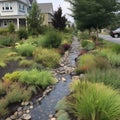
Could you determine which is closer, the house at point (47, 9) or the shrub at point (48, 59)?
the shrub at point (48, 59)

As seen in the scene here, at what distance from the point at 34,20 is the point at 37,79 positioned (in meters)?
21.4

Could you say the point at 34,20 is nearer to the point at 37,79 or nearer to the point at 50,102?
the point at 37,79

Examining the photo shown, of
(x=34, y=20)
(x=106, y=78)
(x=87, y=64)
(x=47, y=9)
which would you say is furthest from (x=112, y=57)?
(x=47, y=9)

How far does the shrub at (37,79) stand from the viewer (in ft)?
30.6

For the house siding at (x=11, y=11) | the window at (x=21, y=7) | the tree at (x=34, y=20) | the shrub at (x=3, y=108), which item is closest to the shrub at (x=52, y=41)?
the tree at (x=34, y=20)

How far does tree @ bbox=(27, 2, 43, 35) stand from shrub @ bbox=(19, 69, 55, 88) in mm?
20804

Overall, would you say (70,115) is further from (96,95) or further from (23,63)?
(23,63)

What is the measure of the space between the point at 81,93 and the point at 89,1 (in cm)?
1461

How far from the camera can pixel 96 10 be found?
2012cm

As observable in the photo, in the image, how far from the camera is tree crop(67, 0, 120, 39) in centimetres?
1991

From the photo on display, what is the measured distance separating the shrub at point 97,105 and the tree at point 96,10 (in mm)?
14242

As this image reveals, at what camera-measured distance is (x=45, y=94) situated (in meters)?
8.84

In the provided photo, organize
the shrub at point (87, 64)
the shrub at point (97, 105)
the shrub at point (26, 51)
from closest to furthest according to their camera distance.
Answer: the shrub at point (97, 105)
the shrub at point (87, 64)
the shrub at point (26, 51)

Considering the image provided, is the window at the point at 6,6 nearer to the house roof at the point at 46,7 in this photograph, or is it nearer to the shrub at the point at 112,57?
the house roof at the point at 46,7
